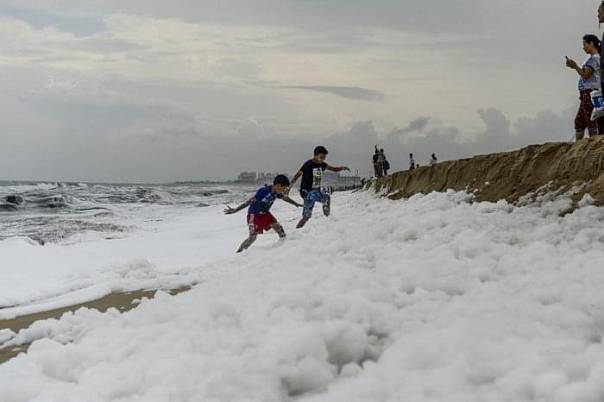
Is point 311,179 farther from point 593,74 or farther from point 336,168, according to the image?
point 593,74

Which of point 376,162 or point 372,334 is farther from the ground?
point 376,162

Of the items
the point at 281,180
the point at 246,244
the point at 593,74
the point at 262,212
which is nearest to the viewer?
the point at 593,74

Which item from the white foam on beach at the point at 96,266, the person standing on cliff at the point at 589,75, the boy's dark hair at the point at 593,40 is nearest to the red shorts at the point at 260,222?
the white foam on beach at the point at 96,266

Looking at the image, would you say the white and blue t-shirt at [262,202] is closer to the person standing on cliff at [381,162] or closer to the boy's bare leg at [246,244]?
the boy's bare leg at [246,244]

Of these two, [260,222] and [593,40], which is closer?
[593,40]

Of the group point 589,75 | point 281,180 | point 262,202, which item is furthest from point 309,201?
point 589,75

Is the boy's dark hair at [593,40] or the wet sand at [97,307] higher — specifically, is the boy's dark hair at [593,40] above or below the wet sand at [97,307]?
above

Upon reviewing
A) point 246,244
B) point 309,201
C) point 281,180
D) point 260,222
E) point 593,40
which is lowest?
point 246,244

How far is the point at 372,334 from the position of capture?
272 centimetres

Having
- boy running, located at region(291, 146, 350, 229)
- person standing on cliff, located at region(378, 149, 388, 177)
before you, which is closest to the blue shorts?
boy running, located at region(291, 146, 350, 229)

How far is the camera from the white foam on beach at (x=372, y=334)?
213 centimetres

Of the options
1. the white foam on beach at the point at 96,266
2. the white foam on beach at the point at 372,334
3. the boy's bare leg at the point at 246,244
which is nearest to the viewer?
the white foam on beach at the point at 372,334

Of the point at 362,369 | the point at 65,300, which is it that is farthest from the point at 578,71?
the point at 65,300

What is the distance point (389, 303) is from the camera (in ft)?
9.87
